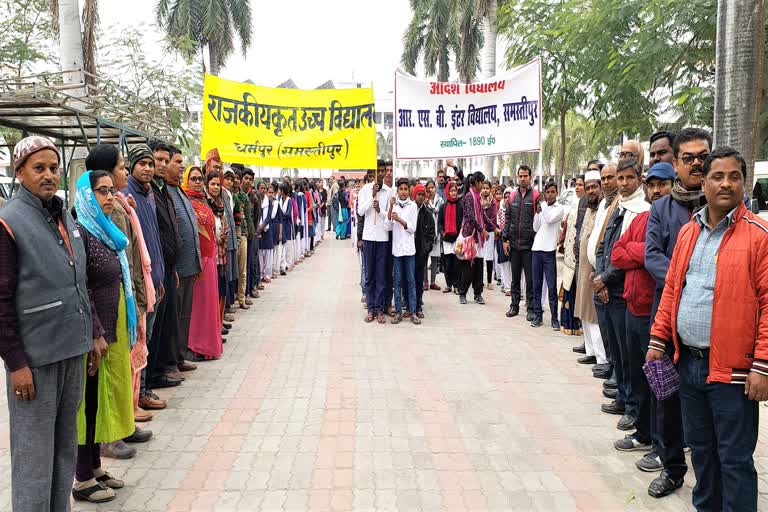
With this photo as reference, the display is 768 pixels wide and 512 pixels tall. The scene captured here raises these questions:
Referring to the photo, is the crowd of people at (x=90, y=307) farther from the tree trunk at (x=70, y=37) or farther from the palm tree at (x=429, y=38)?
the palm tree at (x=429, y=38)

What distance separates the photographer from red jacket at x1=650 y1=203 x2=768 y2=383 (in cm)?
292

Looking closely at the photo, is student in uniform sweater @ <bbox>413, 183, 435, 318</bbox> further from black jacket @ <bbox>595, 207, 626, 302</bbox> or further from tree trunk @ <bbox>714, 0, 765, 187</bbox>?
tree trunk @ <bbox>714, 0, 765, 187</bbox>

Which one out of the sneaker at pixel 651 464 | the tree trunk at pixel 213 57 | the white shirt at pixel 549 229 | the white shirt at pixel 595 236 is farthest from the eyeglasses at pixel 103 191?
the tree trunk at pixel 213 57

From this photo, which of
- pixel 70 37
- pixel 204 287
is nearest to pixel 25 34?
pixel 70 37

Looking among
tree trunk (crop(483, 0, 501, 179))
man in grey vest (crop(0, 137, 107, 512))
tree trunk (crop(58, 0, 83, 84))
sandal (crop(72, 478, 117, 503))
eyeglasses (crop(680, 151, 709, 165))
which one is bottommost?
sandal (crop(72, 478, 117, 503))

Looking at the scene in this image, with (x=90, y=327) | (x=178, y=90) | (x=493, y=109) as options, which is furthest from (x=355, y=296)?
(x=178, y=90)

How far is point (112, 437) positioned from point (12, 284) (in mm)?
1366

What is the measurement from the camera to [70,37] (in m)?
12.1

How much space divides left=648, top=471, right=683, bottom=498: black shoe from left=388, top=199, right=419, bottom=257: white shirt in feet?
17.1

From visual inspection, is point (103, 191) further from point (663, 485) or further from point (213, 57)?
point (213, 57)

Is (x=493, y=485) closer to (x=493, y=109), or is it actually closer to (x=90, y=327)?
(x=90, y=327)

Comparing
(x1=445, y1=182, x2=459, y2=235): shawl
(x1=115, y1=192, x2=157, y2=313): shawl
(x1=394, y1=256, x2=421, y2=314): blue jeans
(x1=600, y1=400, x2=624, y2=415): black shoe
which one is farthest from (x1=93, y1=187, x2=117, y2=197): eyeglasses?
(x1=445, y1=182, x2=459, y2=235): shawl

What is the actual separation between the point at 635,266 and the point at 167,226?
3.69 m

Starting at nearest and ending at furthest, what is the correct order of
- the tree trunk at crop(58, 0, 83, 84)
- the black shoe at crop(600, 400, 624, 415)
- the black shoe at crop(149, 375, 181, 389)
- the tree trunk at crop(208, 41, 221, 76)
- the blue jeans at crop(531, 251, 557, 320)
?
the black shoe at crop(600, 400, 624, 415) → the black shoe at crop(149, 375, 181, 389) → the blue jeans at crop(531, 251, 557, 320) → the tree trunk at crop(58, 0, 83, 84) → the tree trunk at crop(208, 41, 221, 76)
